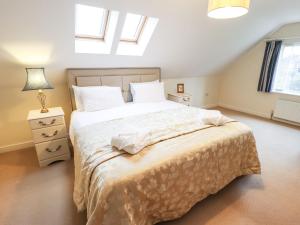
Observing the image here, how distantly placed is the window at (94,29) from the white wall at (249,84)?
3.53 metres

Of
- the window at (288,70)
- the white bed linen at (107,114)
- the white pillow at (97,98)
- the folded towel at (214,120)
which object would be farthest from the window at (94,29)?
the window at (288,70)

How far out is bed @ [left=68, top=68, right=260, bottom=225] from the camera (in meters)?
1.05

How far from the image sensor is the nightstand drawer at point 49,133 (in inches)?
83.0

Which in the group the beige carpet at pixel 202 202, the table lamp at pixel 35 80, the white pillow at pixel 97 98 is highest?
the table lamp at pixel 35 80

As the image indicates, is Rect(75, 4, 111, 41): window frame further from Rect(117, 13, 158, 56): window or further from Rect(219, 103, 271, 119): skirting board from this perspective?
Rect(219, 103, 271, 119): skirting board

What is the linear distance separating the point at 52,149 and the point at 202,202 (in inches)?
78.7

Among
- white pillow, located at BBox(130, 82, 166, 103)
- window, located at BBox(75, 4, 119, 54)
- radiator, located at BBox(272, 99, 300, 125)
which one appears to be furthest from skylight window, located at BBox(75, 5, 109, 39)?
radiator, located at BBox(272, 99, 300, 125)

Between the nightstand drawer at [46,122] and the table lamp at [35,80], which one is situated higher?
the table lamp at [35,80]

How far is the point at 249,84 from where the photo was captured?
422 cm

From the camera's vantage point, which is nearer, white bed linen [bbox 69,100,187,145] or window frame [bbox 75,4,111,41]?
white bed linen [bbox 69,100,187,145]

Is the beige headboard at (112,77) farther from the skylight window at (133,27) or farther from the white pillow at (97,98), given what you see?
the skylight window at (133,27)

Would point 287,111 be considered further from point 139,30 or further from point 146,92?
point 139,30

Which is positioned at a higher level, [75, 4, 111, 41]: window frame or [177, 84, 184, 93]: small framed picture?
[75, 4, 111, 41]: window frame

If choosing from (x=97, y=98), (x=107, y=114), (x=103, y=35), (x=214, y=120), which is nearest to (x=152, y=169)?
(x=214, y=120)
